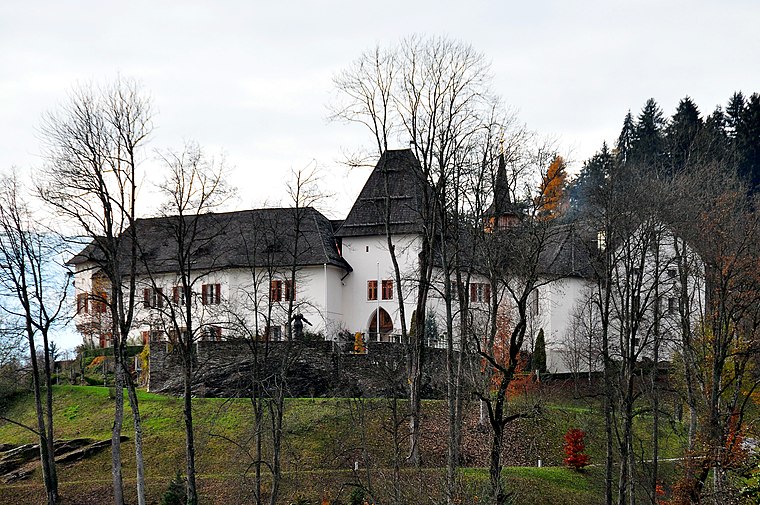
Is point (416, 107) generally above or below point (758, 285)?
above

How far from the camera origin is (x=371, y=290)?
138 ft

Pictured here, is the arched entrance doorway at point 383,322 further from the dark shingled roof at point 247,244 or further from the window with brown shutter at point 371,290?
the dark shingled roof at point 247,244

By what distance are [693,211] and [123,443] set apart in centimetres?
2177

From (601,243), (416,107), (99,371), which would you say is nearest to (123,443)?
(99,371)

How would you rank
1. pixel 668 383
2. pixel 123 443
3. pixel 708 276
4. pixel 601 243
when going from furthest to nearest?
pixel 668 383 → pixel 123 443 → pixel 601 243 → pixel 708 276

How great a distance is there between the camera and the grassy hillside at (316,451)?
79.1ft

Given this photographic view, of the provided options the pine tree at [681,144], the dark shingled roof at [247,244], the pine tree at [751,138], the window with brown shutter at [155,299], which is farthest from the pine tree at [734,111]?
the window with brown shutter at [155,299]

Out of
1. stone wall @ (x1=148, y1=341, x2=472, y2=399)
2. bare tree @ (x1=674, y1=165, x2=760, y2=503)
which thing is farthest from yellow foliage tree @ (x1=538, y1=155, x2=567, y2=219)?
stone wall @ (x1=148, y1=341, x2=472, y2=399)

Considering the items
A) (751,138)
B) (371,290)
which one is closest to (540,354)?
(371,290)

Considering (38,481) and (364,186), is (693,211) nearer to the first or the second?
(364,186)

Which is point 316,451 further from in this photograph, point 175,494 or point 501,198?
point 501,198

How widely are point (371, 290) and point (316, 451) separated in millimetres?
15427

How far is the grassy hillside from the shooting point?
24.1 m

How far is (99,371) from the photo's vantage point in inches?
1628
